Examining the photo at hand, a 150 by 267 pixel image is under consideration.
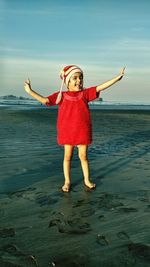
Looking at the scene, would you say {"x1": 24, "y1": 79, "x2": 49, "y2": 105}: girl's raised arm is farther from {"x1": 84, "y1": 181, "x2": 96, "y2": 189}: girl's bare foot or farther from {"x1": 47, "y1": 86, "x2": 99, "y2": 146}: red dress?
{"x1": 84, "y1": 181, "x2": 96, "y2": 189}: girl's bare foot

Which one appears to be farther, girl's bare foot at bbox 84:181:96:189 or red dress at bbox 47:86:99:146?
red dress at bbox 47:86:99:146

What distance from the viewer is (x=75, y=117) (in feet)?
18.4

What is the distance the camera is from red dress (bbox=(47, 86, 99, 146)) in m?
5.60

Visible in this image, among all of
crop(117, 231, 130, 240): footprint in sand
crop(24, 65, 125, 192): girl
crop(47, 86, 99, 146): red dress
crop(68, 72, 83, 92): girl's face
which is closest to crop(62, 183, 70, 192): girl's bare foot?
crop(24, 65, 125, 192): girl

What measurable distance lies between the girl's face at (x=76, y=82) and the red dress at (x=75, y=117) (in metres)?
0.08

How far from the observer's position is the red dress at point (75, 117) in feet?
18.4

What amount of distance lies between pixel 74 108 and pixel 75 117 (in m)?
0.13

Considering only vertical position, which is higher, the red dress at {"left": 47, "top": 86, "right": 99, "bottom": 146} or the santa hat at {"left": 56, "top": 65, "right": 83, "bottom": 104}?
the santa hat at {"left": 56, "top": 65, "right": 83, "bottom": 104}

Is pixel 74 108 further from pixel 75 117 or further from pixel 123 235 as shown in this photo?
pixel 123 235

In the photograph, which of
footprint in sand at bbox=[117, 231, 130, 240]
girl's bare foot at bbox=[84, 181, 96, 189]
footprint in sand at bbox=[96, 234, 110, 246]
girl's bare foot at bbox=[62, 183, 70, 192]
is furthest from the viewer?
girl's bare foot at bbox=[84, 181, 96, 189]

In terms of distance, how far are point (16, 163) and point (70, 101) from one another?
211cm

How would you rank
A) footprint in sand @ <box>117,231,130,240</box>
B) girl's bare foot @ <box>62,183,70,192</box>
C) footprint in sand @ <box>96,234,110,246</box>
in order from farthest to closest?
girl's bare foot @ <box>62,183,70,192</box> < footprint in sand @ <box>117,231,130,240</box> < footprint in sand @ <box>96,234,110,246</box>

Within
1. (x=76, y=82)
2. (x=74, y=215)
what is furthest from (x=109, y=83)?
(x=74, y=215)

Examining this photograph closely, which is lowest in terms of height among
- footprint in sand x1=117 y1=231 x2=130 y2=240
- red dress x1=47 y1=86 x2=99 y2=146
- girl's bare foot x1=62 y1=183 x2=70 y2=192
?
girl's bare foot x1=62 y1=183 x2=70 y2=192
